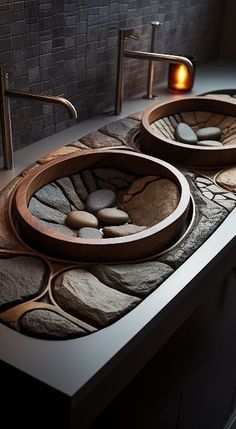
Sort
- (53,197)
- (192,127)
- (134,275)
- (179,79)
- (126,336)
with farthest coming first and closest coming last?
(179,79), (192,127), (53,197), (134,275), (126,336)

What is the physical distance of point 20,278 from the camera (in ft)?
2.61

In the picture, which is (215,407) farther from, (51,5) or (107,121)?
(51,5)

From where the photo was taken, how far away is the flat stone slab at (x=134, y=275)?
2.61 ft

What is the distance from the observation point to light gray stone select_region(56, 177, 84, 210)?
1.10 m

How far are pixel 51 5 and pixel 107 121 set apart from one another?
352 millimetres

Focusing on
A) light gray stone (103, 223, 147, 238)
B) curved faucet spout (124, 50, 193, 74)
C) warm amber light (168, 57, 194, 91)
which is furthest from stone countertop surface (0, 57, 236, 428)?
warm amber light (168, 57, 194, 91)

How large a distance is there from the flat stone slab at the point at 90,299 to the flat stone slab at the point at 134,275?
13mm

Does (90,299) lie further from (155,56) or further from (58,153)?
(155,56)

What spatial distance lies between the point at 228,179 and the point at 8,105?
1.63 ft

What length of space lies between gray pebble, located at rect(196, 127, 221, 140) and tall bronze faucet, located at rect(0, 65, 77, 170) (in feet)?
1.56

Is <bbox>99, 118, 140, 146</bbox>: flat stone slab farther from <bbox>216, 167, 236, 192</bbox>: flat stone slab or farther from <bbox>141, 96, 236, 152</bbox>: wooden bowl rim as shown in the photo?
<bbox>216, 167, 236, 192</bbox>: flat stone slab

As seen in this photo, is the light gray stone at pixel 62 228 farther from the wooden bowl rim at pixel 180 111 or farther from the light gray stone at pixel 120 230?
the wooden bowl rim at pixel 180 111

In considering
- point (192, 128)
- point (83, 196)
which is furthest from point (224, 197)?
point (192, 128)

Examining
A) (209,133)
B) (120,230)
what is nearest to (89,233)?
(120,230)
